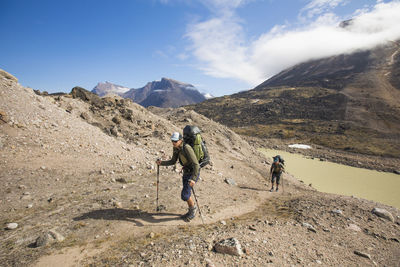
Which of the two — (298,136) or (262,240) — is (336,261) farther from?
(298,136)

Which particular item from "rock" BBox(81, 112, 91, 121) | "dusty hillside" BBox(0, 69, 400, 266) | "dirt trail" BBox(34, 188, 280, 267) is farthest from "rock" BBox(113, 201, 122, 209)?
"rock" BBox(81, 112, 91, 121)

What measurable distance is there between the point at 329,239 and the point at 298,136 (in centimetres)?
6599

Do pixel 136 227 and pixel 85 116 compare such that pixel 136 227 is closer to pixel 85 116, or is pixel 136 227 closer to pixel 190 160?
pixel 190 160

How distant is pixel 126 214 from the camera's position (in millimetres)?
6492

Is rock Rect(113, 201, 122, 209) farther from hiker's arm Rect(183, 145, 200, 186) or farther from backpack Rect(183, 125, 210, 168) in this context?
backpack Rect(183, 125, 210, 168)

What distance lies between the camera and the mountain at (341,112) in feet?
192

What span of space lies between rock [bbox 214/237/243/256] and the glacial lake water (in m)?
21.1

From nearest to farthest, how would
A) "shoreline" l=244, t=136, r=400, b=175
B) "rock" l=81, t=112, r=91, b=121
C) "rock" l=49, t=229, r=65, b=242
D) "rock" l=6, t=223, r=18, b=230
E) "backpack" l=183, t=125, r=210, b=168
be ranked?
"rock" l=49, t=229, r=65, b=242
"rock" l=6, t=223, r=18, b=230
"backpack" l=183, t=125, r=210, b=168
"rock" l=81, t=112, r=91, b=121
"shoreline" l=244, t=136, r=400, b=175

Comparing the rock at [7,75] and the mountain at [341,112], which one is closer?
the rock at [7,75]

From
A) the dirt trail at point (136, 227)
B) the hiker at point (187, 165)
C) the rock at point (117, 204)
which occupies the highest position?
the hiker at point (187, 165)

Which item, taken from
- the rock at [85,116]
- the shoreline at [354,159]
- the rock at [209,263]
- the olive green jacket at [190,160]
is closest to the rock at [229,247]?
the rock at [209,263]

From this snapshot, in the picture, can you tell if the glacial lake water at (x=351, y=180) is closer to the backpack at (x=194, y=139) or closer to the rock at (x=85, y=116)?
the backpack at (x=194, y=139)

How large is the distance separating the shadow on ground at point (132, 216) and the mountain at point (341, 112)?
5357 centimetres

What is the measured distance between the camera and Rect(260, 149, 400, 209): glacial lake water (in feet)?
69.7
